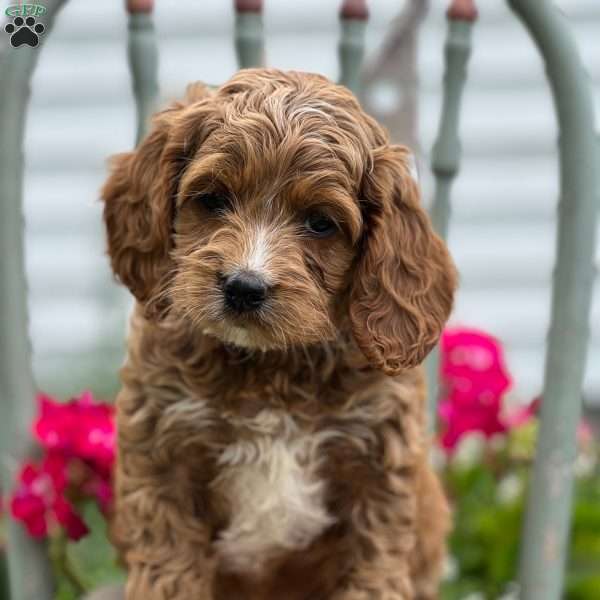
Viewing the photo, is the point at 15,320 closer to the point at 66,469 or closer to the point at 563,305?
the point at 66,469

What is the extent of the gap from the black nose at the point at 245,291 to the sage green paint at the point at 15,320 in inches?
34.3

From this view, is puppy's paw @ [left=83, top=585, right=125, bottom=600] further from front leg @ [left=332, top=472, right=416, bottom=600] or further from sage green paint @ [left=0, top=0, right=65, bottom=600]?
front leg @ [left=332, top=472, right=416, bottom=600]

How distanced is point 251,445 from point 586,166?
3.92 feet

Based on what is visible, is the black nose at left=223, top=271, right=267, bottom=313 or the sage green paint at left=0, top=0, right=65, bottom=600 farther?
the sage green paint at left=0, top=0, right=65, bottom=600

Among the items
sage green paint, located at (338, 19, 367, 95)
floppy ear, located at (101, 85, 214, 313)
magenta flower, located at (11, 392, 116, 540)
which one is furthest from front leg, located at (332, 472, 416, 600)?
sage green paint, located at (338, 19, 367, 95)

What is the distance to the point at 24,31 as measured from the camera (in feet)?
9.45

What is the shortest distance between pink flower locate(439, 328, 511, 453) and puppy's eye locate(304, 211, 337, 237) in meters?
1.56

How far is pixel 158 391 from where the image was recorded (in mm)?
2758

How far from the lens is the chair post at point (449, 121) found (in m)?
3.26

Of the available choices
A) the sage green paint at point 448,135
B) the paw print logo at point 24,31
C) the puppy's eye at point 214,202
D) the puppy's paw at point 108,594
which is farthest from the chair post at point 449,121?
the paw print logo at point 24,31

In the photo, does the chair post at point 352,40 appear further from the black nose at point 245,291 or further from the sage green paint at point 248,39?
the black nose at point 245,291

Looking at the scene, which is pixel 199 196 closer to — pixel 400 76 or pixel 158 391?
pixel 158 391

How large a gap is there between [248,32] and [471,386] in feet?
5.11

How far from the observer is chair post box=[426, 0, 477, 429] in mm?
3262
